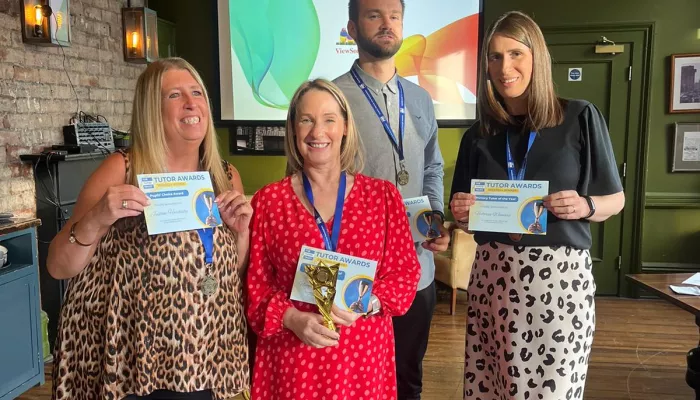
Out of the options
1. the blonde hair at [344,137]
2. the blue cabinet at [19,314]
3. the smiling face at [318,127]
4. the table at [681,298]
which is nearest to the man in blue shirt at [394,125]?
the blonde hair at [344,137]

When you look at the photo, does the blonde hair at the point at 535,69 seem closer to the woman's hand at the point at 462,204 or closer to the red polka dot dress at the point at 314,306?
the woman's hand at the point at 462,204

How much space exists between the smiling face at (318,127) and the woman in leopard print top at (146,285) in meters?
0.24

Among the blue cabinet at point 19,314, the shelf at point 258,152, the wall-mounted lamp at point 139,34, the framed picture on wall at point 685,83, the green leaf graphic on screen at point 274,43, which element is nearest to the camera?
the blue cabinet at point 19,314

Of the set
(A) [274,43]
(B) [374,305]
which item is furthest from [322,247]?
(A) [274,43]

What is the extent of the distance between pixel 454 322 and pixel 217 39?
336cm

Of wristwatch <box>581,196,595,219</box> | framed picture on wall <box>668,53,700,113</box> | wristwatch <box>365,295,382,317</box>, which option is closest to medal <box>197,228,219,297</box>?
wristwatch <box>365,295,382,317</box>

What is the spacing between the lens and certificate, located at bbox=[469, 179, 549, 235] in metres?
1.61

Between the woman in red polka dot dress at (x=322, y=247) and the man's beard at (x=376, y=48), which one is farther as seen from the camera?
the man's beard at (x=376, y=48)

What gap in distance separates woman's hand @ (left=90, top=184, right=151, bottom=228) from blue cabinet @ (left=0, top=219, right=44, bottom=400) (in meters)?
1.97

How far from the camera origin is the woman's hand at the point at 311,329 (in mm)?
1429

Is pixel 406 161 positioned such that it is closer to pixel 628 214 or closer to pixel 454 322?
pixel 454 322

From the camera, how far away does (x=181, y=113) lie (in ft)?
4.81

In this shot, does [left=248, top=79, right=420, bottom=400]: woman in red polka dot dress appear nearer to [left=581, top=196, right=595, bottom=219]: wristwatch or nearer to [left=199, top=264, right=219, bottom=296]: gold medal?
[left=199, top=264, right=219, bottom=296]: gold medal

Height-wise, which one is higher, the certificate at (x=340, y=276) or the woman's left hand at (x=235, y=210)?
the woman's left hand at (x=235, y=210)
